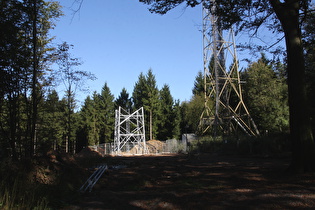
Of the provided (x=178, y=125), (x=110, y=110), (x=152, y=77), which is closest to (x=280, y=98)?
(x=178, y=125)

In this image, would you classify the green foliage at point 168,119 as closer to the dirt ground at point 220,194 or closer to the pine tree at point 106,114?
the pine tree at point 106,114

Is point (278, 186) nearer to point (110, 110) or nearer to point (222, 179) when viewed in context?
point (222, 179)

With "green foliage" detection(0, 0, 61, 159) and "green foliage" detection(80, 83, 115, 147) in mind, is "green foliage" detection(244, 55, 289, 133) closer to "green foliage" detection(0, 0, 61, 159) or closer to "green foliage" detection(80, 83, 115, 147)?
"green foliage" detection(0, 0, 61, 159)

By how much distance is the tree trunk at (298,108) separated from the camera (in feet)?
23.5

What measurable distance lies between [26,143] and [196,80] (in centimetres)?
5063

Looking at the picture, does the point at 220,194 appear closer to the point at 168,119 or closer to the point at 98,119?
the point at 168,119

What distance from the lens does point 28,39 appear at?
10.5m

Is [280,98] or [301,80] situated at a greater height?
[280,98]

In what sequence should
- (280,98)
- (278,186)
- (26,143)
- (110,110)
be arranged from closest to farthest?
(278,186) → (26,143) → (280,98) → (110,110)

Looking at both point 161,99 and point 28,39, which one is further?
point 161,99

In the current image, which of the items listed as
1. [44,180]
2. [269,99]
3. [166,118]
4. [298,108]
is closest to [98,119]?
[166,118]

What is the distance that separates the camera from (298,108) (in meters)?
7.24

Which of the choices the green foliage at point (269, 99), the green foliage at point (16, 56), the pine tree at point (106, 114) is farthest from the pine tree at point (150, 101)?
the green foliage at point (16, 56)

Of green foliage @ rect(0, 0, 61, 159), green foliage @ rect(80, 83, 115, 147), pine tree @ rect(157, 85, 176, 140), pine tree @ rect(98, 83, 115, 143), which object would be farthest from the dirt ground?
pine tree @ rect(98, 83, 115, 143)
